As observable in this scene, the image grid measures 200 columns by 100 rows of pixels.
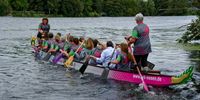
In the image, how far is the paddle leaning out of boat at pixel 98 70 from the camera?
1456 cm

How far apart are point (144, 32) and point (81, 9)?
103009mm

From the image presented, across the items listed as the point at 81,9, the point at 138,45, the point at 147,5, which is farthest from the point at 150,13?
the point at 138,45

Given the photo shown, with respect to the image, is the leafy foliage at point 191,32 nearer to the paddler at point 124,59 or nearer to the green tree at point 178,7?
the green tree at point 178,7

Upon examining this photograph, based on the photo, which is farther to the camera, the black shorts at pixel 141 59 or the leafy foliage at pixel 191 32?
the leafy foliage at pixel 191 32

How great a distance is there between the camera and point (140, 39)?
15156mm

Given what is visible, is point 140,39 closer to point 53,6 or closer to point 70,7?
point 53,6

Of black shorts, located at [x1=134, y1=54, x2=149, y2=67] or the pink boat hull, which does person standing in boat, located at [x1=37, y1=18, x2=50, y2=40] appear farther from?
black shorts, located at [x1=134, y1=54, x2=149, y2=67]

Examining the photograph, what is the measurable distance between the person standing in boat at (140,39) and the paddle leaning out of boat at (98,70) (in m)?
0.67

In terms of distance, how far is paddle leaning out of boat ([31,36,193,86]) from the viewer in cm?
1456

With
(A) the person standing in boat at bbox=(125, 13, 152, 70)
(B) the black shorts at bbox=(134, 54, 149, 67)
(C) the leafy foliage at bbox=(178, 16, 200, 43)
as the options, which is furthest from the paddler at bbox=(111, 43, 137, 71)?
(C) the leafy foliage at bbox=(178, 16, 200, 43)

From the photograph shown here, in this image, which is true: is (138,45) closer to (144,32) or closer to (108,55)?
(144,32)

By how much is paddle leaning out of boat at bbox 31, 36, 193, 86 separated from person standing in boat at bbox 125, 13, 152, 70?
666mm

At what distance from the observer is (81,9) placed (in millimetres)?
117250

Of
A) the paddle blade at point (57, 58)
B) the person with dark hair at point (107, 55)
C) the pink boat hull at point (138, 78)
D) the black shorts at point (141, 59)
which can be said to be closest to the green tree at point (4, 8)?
the paddle blade at point (57, 58)
